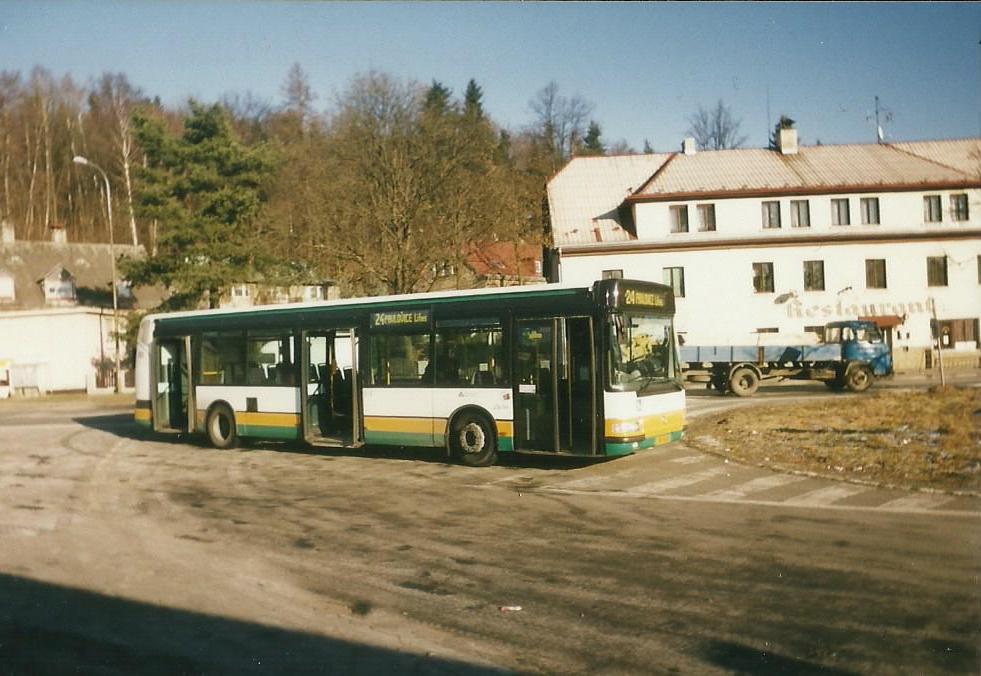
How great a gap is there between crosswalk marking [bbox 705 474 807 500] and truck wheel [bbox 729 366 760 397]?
57.8ft

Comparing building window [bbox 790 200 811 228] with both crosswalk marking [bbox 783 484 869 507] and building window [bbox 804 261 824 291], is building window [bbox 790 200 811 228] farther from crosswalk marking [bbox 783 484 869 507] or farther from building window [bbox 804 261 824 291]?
crosswalk marking [bbox 783 484 869 507]

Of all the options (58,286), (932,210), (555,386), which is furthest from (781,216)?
(58,286)

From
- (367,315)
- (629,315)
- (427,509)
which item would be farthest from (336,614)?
(367,315)

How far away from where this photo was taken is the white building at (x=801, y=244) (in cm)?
4466

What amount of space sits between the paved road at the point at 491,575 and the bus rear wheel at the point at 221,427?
438 centimetres

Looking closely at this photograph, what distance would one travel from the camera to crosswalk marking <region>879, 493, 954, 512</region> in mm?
10328

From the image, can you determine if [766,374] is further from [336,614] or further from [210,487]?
[336,614]

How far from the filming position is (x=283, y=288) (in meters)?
39.7

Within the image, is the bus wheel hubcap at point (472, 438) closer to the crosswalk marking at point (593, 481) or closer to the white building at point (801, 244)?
the crosswalk marking at point (593, 481)

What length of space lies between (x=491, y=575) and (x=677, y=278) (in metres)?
41.0

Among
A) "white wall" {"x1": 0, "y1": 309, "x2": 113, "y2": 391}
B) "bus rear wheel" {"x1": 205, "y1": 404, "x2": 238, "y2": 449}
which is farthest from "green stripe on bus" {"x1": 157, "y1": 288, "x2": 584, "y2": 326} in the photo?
"white wall" {"x1": 0, "y1": 309, "x2": 113, "y2": 391}

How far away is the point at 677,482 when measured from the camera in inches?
507

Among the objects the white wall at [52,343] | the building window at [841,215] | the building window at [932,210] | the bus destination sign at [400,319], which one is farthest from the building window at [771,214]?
the white wall at [52,343]

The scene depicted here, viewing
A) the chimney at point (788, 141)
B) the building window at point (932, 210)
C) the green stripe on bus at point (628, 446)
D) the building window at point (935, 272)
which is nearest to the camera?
the green stripe on bus at point (628, 446)
